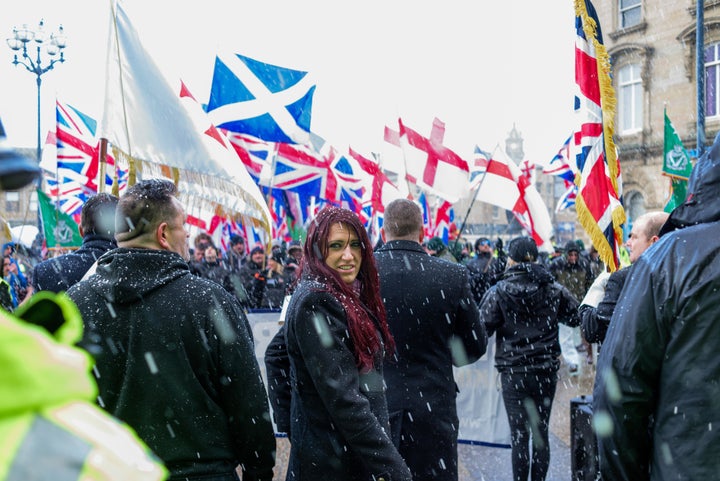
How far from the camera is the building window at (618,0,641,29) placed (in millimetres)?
27884

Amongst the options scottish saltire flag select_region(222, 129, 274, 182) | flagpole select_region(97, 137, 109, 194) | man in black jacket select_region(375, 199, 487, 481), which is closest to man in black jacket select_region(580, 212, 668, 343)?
man in black jacket select_region(375, 199, 487, 481)

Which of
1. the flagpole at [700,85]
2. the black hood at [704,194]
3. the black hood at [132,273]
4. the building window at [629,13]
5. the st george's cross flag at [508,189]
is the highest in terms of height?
the building window at [629,13]

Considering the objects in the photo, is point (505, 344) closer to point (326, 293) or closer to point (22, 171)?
point (326, 293)

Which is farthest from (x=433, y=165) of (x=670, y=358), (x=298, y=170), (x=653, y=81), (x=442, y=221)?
(x=653, y=81)

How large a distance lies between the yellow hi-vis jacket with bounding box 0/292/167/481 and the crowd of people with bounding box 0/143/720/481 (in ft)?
3.37

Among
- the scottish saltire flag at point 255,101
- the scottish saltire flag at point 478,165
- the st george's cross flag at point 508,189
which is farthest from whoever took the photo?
the scottish saltire flag at point 478,165

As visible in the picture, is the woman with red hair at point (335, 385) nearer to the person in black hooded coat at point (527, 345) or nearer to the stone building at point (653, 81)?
the person in black hooded coat at point (527, 345)

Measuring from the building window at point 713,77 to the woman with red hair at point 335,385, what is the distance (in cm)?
2604

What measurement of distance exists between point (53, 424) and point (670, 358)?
1.95 meters

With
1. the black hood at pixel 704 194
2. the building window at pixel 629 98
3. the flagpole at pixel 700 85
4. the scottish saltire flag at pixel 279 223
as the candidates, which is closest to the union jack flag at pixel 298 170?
the scottish saltire flag at pixel 279 223

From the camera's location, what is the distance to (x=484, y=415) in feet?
21.8

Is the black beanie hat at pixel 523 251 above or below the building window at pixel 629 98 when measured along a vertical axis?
below

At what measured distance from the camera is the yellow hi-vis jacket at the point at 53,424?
70cm

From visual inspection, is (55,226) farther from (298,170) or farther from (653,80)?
(653,80)
